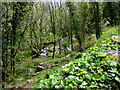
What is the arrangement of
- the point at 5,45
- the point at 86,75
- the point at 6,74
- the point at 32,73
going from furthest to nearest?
1. the point at 32,73
2. the point at 6,74
3. the point at 5,45
4. the point at 86,75

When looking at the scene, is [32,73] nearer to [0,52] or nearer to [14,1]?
[0,52]

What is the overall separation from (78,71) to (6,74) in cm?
219

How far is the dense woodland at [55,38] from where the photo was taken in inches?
67.7

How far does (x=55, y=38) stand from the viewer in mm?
7051

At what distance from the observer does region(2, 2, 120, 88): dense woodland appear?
172 cm

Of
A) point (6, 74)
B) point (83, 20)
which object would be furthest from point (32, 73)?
point (83, 20)

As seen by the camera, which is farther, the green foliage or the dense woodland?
the dense woodland

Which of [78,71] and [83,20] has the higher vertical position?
[83,20]

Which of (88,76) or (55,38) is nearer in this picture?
(88,76)

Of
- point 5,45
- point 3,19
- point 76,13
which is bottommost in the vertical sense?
point 5,45

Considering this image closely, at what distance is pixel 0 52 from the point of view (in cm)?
217

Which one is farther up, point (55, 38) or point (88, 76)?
point (55, 38)

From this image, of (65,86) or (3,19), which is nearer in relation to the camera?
(65,86)

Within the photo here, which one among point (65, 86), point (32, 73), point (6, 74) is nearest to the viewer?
point (65, 86)
